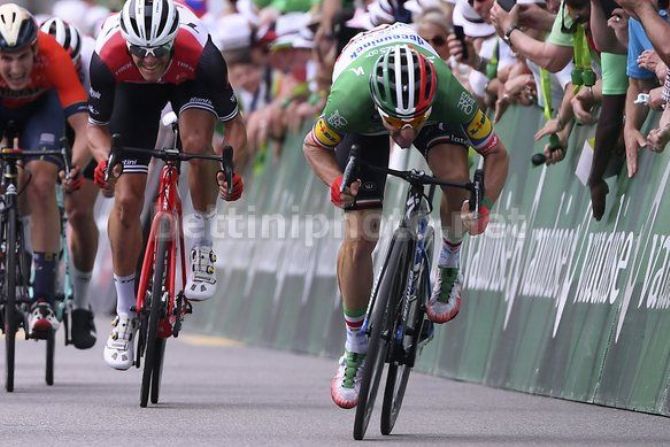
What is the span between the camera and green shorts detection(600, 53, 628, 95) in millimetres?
11242

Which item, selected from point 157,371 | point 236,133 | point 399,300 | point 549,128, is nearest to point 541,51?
point 549,128

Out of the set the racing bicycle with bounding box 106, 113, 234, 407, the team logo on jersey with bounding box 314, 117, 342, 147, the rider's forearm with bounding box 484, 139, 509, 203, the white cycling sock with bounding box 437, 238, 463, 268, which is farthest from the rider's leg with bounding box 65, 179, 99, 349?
the rider's forearm with bounding box 484, 139, 509, 203

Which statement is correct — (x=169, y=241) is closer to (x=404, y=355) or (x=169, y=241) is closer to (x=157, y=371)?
(x=157, y=371)

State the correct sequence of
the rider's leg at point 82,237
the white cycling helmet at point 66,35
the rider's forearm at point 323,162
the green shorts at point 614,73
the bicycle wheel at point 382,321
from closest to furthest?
the bicycle wheel at point 382,321, the rider's forearm at point 323,162, the green shorts at point 614,73, the rider's leg at point 82,237, the white cycling helmet at point 66,35

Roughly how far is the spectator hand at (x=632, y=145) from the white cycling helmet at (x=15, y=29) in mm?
3852

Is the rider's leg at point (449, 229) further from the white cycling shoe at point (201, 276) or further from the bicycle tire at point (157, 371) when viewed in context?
the bicycle tire at point (157, 371)

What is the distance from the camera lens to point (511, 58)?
13.4 metres

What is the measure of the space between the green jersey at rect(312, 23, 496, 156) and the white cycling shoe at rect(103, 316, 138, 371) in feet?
6.85

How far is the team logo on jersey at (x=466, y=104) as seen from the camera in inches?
373

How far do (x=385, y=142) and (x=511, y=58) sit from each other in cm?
360

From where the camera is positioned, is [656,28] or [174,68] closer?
[656,28]

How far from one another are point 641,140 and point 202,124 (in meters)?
2.60

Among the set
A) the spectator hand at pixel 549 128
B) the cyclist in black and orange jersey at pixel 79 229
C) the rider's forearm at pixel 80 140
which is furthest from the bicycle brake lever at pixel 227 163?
the cyclist in black and orange jersey at pixel 79 229

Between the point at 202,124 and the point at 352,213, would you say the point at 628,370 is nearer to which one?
the point at 352,213
